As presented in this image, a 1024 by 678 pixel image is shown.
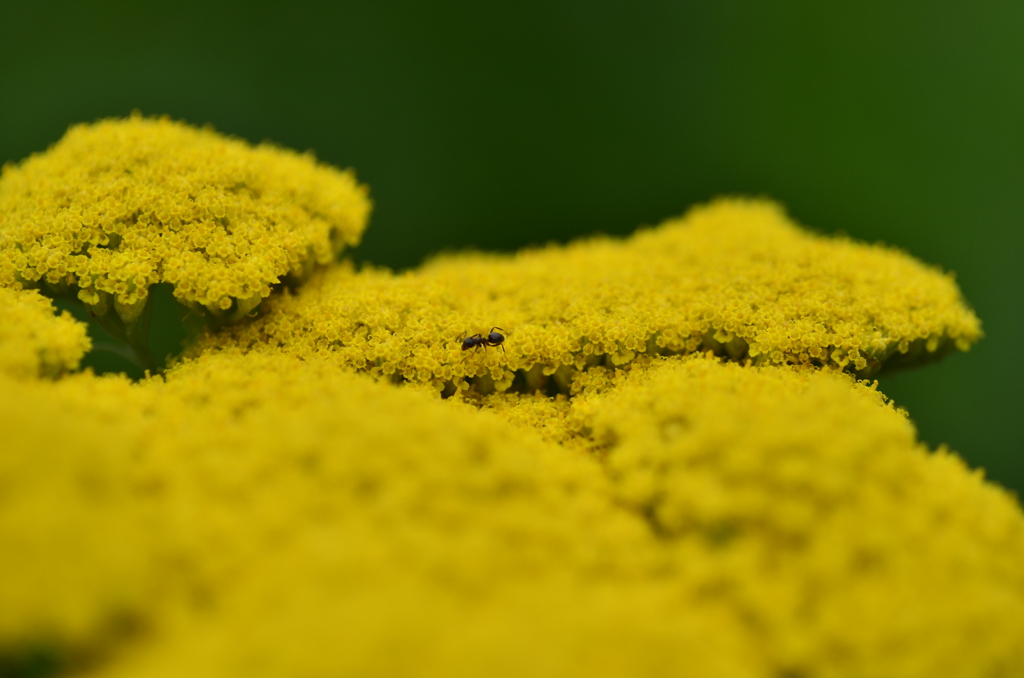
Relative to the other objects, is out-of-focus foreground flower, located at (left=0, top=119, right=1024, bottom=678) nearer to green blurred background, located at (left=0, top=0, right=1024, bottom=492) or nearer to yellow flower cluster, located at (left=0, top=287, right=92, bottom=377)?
yellow flower cluster, located at (left=0, top=287, right=92, bottom=377)

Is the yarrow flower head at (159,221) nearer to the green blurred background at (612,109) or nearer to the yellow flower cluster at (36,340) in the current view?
the yellow flower cluster at (36,340)

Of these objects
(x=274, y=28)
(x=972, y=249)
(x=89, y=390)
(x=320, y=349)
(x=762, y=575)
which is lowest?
(x=762, y=575)

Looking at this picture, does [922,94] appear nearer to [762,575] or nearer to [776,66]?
[776,66]

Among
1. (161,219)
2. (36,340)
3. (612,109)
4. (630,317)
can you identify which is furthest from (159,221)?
(612,109)

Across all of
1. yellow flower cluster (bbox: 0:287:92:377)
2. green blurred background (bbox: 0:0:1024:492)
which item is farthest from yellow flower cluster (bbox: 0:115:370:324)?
green blurred background (bbox: 0:0:1024:492)

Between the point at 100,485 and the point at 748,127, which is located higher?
the point at 748,127

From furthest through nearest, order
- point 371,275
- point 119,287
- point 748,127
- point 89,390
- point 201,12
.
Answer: point 748,127 < point 201,12 < point 371,275 < point 119,287 < point 89,390

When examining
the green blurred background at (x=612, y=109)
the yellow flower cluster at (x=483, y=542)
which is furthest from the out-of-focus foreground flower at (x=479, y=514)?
the green blurred background at (x=612, y=109)

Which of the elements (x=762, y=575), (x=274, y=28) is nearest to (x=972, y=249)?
(x=762, y=575)
